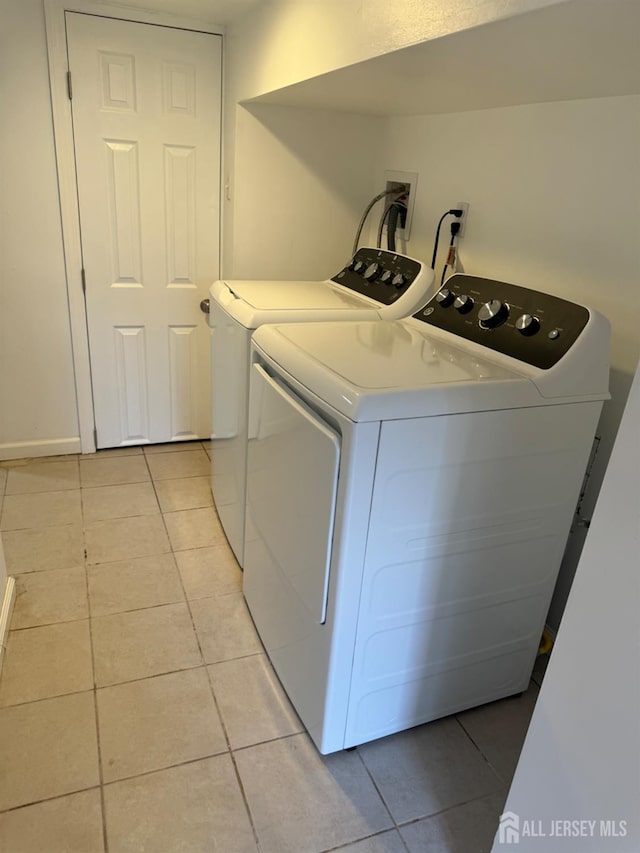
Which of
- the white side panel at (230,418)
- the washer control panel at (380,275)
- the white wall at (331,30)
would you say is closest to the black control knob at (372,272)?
the washer control panel at (380,275)

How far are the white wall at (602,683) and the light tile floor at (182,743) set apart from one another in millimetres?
519

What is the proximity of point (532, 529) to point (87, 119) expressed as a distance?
2.41 metres

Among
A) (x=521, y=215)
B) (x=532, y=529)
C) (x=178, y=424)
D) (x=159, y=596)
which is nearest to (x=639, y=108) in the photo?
(x=521, y=215)

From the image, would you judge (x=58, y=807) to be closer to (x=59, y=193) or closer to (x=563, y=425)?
(x=563, y=425)

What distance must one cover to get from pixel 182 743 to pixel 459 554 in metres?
0.90

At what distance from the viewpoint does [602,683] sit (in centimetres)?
95

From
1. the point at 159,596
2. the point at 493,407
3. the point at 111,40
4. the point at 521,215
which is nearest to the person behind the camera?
the point at 493,407

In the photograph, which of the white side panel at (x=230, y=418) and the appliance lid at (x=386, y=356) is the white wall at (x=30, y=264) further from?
the appliance lid at (x=386, y=356)

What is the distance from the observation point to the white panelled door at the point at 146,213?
252 centimetres

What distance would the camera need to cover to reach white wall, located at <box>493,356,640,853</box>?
0.89 m

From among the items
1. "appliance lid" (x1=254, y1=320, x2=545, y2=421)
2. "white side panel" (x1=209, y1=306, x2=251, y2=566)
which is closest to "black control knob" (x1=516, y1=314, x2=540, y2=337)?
"appliance lid" (x1=254, y1=320, x2=545, y2=421)

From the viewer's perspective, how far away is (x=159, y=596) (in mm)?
2113

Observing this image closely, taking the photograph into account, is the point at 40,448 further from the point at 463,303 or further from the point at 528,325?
the point at 528,325

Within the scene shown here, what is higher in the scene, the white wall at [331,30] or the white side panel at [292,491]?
the white wall at [331,30]
